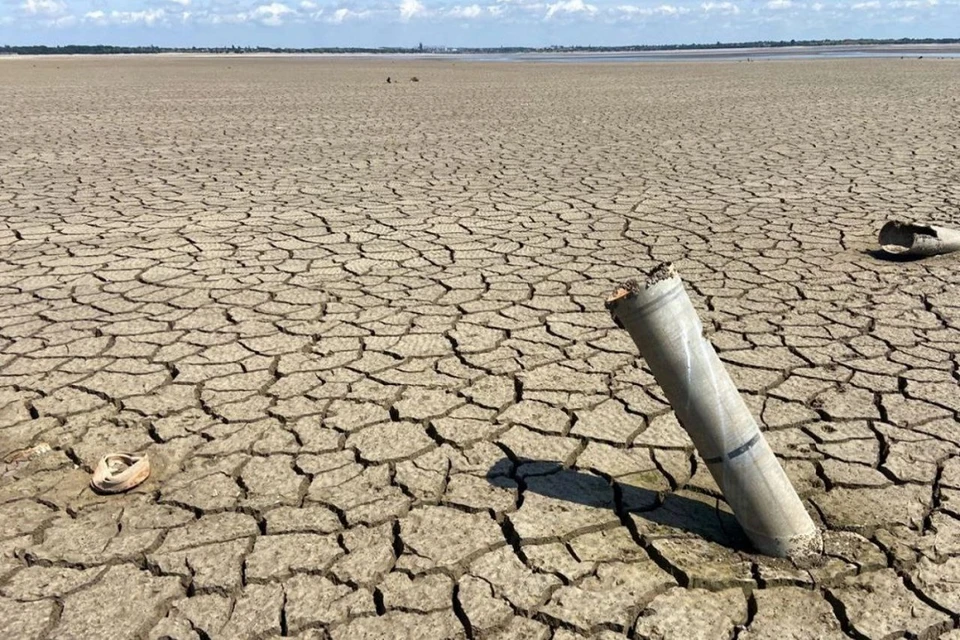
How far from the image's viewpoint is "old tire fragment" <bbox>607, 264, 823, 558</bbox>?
6.65ft

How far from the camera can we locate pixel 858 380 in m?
Result: 3.37

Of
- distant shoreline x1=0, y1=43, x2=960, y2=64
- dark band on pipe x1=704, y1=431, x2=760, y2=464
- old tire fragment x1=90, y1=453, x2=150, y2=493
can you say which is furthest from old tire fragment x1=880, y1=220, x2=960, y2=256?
distant shoreline x1=0, y1=43, x2=960, y2=64

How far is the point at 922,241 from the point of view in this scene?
4.90m

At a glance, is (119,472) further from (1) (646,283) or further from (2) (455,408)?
(1) (646,283)

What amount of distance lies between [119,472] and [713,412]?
74.0 inches

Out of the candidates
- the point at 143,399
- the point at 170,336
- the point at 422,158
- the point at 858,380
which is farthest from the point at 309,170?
the point at 858,380

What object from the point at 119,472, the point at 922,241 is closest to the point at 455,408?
the point at 119,472

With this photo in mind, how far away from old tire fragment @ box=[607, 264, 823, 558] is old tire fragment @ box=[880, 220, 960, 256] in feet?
10.7

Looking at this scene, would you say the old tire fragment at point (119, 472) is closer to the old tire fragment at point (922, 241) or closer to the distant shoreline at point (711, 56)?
the old tire fragment at point (922, 241)

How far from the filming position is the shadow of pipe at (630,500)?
239 centimetres

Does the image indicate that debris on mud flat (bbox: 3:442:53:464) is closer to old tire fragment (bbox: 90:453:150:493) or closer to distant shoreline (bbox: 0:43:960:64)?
old tire fragment (bbox: 90:453:150:493)

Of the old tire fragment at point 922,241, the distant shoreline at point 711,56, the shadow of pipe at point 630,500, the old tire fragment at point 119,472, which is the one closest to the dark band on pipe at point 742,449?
the shadow of pipe at point 630,500

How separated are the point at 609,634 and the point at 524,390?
1.42m

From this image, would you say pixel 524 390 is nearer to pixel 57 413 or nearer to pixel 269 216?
pixel 57 413
